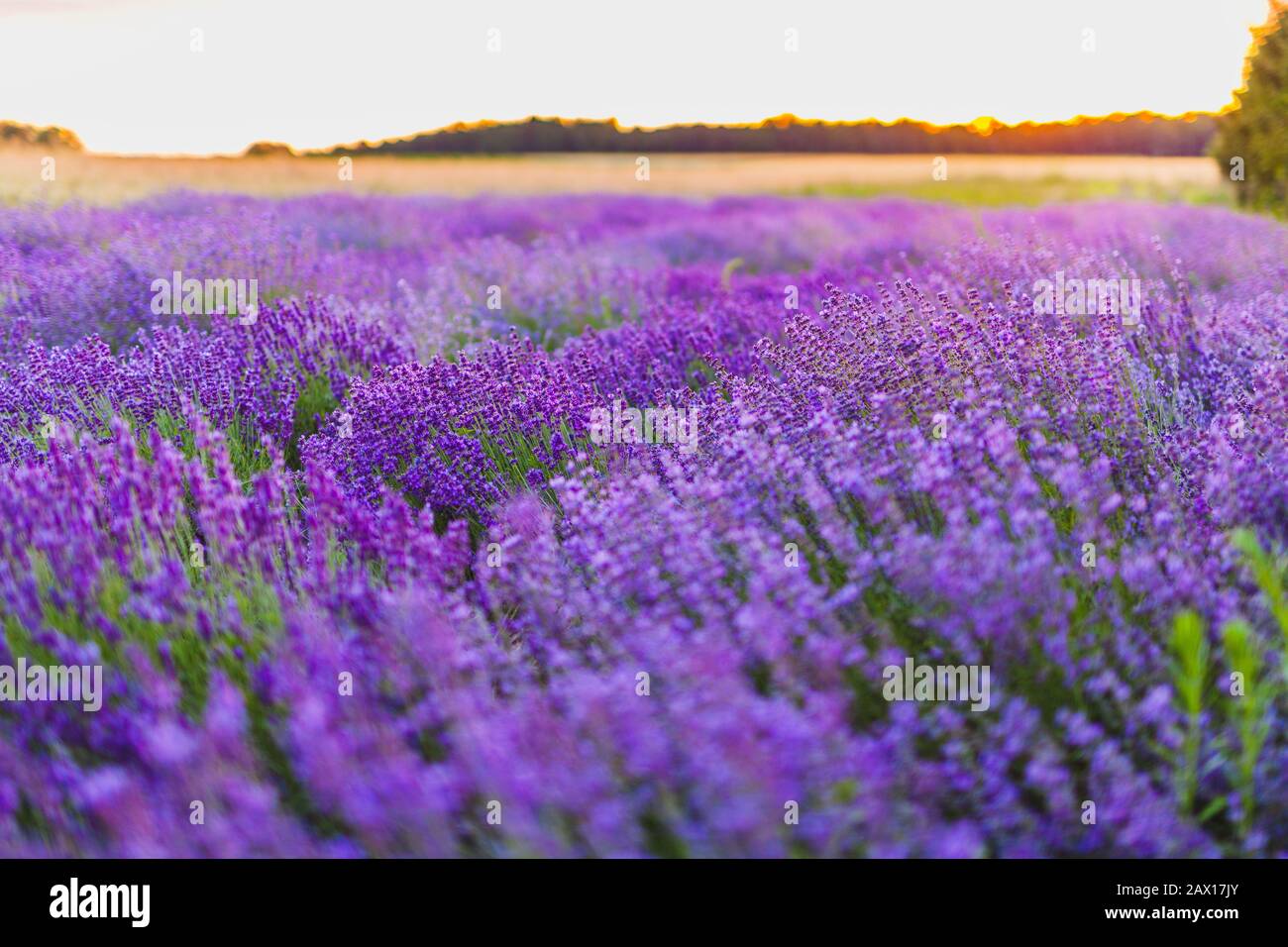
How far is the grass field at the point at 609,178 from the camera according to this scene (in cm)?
1073

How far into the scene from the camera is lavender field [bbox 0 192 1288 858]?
1587 millimetres

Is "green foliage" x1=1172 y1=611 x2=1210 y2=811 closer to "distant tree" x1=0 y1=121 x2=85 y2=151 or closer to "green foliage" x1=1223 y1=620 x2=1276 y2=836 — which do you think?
"green foliage" x1=1223 y1=620 x2=1276 y2=836

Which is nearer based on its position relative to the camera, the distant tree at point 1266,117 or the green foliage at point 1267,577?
the green foliage at point 1267,577

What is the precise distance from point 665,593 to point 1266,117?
13443 mm

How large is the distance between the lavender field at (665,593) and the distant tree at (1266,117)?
32.1 ft

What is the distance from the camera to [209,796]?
1.57 meters

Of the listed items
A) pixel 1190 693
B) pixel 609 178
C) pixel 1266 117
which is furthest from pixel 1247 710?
pixel 609 178

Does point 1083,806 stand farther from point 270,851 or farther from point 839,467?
point 270,851

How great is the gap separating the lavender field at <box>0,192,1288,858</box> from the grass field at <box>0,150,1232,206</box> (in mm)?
6847

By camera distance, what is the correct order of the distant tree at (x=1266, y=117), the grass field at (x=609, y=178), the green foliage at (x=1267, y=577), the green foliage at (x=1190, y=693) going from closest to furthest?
1. the green foliage at (x=1190, y=693)
2. the green foliage at (x=1267, y=577)
3. the grass field at (x=609, y=178)
4. the distant tree at (x=1266, y=117)

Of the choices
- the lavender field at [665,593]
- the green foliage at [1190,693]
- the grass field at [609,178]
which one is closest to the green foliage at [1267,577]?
the lavender field at [665,593]

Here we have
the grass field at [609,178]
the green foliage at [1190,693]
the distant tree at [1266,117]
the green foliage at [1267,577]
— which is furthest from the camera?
the distant tree at [1266,117]

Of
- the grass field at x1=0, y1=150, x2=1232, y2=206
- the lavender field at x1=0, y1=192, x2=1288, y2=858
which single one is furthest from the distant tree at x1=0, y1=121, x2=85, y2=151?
the lavender field at x1=0, y1=192, x2=1288, y2=858

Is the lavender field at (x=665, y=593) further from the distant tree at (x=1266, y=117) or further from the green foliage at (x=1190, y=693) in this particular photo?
the distant tree at (x=1266, y=117)
